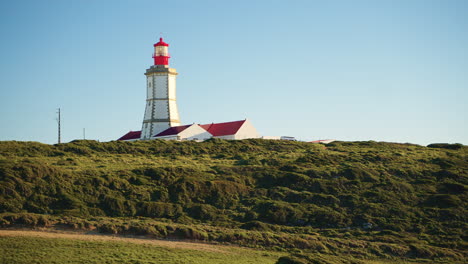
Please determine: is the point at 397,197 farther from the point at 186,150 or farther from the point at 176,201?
the point at 186,150

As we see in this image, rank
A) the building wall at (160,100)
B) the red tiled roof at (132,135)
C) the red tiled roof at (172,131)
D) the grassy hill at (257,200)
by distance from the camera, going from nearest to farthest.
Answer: the grassy hill at (257,200) → the red tiled roof at (172,131) → the building wall at (160,100) → the red tiled roof at (132,135)

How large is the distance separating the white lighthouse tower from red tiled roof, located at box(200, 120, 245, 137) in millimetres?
3955

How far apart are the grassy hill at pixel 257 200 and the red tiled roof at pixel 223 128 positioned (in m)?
14.8

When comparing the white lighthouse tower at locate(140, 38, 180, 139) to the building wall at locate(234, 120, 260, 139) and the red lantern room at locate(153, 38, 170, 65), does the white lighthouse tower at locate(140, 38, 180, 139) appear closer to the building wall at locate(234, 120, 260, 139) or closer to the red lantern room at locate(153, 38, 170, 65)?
the red lantern room at locate(153, 38, 170, 65)

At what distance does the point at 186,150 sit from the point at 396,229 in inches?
802

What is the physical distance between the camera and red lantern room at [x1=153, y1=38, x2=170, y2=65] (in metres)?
57.0

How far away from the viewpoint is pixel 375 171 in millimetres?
36812

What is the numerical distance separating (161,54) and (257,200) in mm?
30519

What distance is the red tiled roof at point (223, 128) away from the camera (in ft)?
180

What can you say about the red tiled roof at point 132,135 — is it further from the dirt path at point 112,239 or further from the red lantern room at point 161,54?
the dirt path at point 112,239

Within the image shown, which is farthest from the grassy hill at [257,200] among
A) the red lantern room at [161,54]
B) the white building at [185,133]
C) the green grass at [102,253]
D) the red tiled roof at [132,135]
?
the red tiled roof at [132,135]

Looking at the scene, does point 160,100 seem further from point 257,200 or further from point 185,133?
point 257,200

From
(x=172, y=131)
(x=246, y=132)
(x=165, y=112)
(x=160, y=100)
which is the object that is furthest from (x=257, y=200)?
(x=160, y=100)

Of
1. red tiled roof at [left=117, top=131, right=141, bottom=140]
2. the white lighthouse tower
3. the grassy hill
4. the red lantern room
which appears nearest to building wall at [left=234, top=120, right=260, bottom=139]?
the white lighthouse tower
